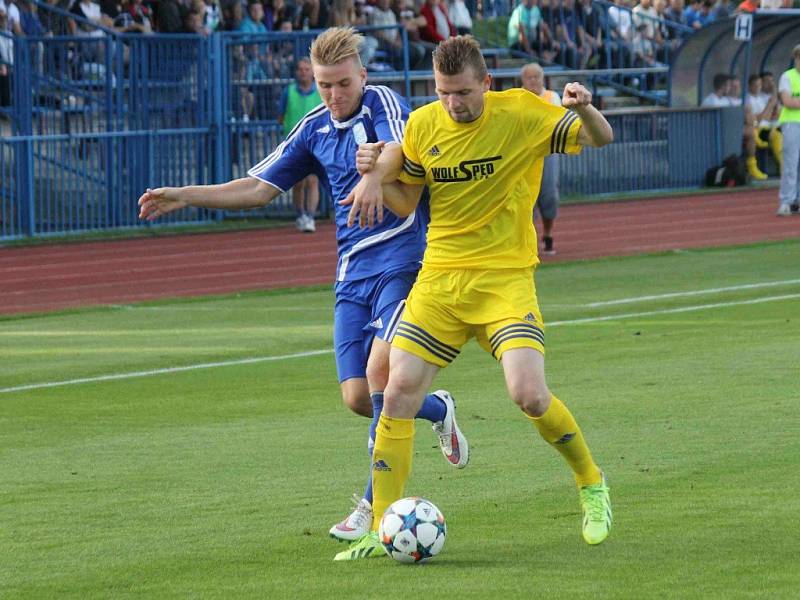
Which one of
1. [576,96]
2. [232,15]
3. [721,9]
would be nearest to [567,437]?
[576,96]

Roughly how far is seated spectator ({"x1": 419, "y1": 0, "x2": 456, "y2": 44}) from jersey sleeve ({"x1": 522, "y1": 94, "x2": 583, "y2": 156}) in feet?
74.4

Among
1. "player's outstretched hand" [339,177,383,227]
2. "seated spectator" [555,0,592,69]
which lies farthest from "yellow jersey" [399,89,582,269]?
"seated spectator" [555,0,592,69]

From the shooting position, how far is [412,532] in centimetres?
618

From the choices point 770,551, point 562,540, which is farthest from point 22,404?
point 770,551

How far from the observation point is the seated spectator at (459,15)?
30.6 meters

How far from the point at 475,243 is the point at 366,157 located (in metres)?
0.59

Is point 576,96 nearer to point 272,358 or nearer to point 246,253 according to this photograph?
point 272,358

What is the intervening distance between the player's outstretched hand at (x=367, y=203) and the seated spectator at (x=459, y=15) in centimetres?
2446

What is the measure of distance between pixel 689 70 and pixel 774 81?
159 cm

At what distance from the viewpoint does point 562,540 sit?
21.5ft

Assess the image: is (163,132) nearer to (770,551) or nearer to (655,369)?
(655,369)

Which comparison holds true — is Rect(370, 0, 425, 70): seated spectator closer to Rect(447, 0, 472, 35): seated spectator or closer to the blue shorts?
Rect(447, 0, 472, 35): seated spectator

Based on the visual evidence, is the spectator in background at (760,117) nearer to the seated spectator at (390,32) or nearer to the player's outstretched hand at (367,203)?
the seated spectator at (390,32)

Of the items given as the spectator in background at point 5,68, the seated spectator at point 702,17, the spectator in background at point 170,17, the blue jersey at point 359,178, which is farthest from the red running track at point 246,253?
the seated spectator at point 702,17
